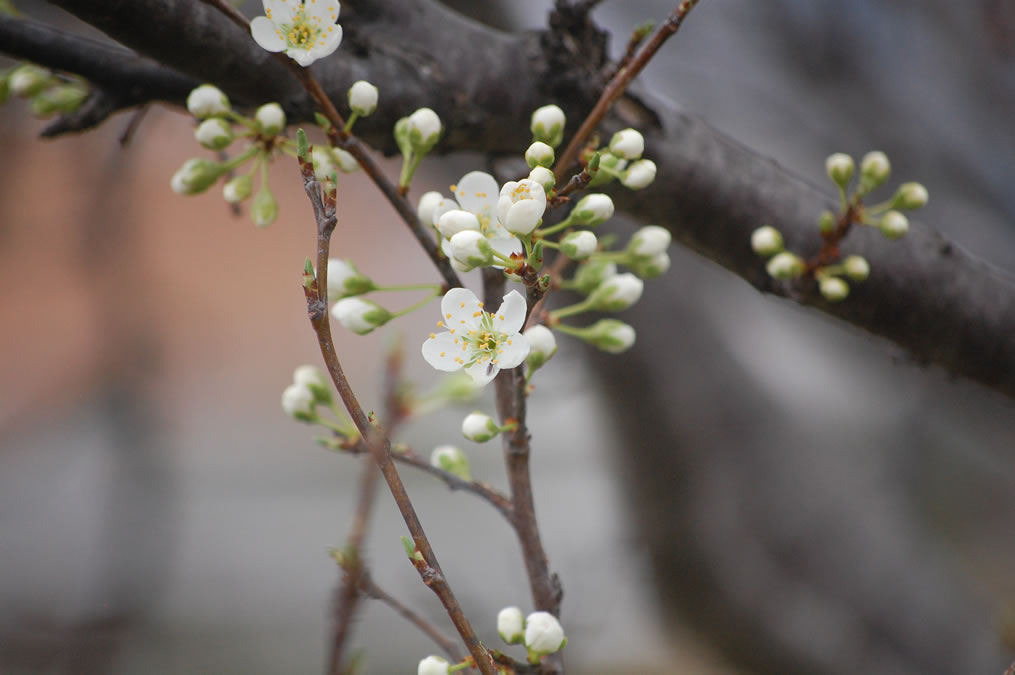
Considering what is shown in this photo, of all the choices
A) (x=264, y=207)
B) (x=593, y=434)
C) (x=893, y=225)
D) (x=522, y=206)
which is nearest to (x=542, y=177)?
(x=522, y=206)

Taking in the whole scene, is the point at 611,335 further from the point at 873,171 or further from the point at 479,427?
the point at 873,171

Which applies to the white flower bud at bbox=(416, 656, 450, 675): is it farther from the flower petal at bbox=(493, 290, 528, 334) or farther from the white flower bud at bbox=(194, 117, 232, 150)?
the white flower bud at bbox=(194, 117, 232, 150)

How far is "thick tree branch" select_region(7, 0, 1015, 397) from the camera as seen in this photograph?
1.35 ft

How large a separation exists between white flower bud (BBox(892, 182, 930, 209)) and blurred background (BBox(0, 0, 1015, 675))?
7.5 inches

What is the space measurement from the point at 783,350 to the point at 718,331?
236mm

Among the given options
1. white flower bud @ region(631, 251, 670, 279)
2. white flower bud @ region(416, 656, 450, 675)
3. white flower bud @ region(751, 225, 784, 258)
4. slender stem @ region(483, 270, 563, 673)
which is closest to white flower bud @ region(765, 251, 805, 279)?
white flower bud @ region(751, 225, 784, 258)

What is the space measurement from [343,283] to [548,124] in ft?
0.44

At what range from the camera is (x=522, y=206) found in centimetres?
25

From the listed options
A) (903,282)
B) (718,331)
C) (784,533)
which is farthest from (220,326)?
(903,282)

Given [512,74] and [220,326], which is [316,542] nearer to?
[220,326]

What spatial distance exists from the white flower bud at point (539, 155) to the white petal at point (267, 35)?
124 millimetres

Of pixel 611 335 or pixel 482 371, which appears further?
pixel 611 335

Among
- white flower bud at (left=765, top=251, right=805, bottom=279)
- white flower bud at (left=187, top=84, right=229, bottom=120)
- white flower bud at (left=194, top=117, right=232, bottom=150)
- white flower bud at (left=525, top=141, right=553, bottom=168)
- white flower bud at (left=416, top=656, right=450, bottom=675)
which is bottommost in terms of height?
white flower bud at (left=416, top=656, right=450, bottom=675)

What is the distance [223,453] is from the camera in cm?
209
